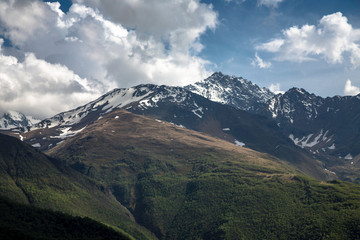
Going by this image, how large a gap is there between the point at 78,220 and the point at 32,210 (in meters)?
28.4

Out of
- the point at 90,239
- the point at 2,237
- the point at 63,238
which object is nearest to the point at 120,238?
the point at 90,239

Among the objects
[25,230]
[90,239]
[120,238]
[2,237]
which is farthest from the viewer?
[120,238]

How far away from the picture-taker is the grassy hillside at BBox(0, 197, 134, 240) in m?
164

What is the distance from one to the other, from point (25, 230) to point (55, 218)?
29.9m

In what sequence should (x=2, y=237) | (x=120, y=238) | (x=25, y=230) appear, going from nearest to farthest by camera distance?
1. (x=2, y=237)
2. (x=25, y=230)
3. (x=120, y=238)

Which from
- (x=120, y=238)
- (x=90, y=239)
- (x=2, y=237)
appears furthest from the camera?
(x=120, y=238)

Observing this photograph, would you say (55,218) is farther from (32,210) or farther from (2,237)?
(2,237)

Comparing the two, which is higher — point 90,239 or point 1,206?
point 1,206

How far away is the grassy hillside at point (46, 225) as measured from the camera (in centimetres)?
16388

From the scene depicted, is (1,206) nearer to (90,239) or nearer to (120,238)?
(90,239)

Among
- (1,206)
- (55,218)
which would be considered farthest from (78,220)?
(1,206)

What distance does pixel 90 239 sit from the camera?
17375 cm

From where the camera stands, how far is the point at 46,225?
591ft

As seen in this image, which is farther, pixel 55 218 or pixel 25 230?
pixel 55 218
